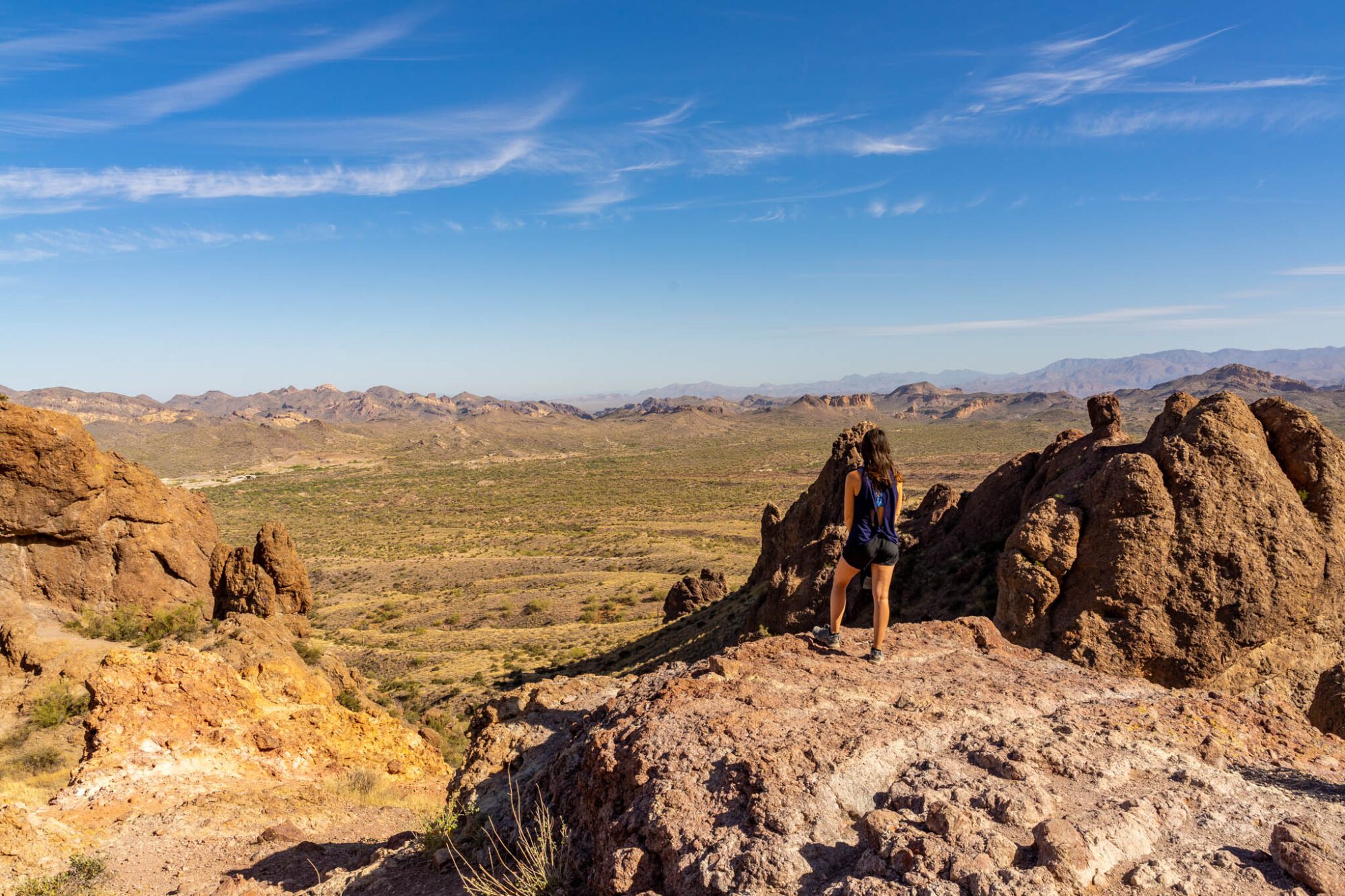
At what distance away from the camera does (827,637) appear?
6082 mm

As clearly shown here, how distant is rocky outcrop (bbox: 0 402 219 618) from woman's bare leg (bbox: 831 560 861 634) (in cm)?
2067

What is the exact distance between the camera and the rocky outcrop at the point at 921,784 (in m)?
3.16

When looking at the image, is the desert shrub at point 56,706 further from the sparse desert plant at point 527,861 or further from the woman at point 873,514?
the woman at point 873,514

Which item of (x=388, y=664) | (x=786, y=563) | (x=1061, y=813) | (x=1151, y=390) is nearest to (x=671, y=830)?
(x=1061, y=813)

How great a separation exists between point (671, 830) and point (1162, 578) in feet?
26.3

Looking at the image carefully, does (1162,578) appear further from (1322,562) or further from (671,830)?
(671,830)

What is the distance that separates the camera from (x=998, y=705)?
15.9 feet

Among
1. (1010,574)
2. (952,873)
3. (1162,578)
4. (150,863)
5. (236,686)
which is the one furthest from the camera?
(236,686)

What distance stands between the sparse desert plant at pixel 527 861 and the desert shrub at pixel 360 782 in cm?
635

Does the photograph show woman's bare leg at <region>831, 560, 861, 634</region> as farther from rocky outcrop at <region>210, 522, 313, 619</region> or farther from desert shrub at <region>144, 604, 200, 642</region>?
A: rocky outcrop at <region>210, 522, 313, 619</region>

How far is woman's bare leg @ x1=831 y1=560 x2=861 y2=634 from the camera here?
20.1ft

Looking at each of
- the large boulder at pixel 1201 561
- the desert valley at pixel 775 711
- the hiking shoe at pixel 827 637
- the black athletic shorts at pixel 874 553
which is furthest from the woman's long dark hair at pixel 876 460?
the large boulder at pixel 1201 561

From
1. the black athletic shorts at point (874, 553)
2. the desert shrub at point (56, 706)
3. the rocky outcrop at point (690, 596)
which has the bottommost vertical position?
the rocky outcrop at point (690, 596)

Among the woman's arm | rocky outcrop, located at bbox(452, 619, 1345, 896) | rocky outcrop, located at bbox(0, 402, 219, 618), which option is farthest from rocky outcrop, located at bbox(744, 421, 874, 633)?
rocky outcrop, located at bbox(0, 402, 219, 618)
